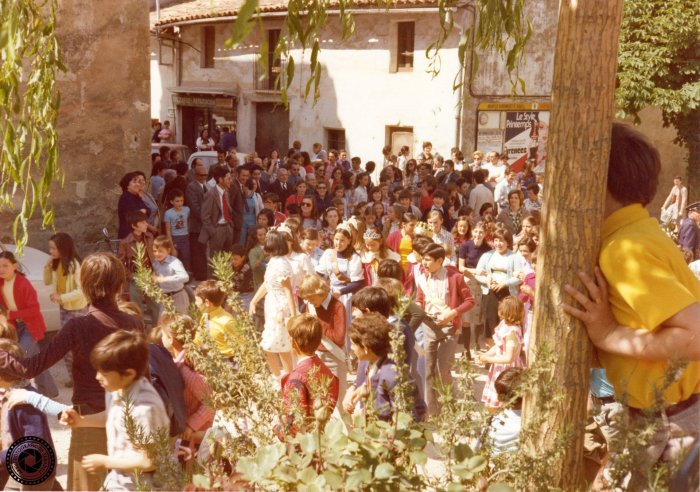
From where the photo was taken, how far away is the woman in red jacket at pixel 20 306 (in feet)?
26.5

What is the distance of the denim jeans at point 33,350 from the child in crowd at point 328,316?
7.62ft

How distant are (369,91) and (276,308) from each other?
18.0 m

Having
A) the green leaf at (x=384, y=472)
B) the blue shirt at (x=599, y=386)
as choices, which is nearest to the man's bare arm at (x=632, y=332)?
the green leaf at (x=384, y=472)

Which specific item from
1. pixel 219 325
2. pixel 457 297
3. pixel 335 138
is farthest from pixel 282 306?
pixel 335 138

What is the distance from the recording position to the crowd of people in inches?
181

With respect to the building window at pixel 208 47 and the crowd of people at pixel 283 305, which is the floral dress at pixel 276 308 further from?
the building window at pixel 208 47

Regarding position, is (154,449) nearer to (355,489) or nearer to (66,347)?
(355,489)

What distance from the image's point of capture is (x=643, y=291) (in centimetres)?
291

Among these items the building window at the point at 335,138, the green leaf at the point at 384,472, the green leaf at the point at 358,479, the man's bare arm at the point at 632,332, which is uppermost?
the man's bare arm at the point at 632,332

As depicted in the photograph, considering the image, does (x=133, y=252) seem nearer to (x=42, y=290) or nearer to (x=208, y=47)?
(x=42, y=290)

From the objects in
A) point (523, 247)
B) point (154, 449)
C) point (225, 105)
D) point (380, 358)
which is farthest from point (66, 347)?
point (225, 105)

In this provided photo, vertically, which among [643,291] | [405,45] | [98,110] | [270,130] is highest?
[405,45]

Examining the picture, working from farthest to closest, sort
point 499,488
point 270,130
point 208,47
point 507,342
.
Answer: point 208,47 → point 270,130 → point 507,342 → point 499,488

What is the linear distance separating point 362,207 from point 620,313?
9.86 metres
